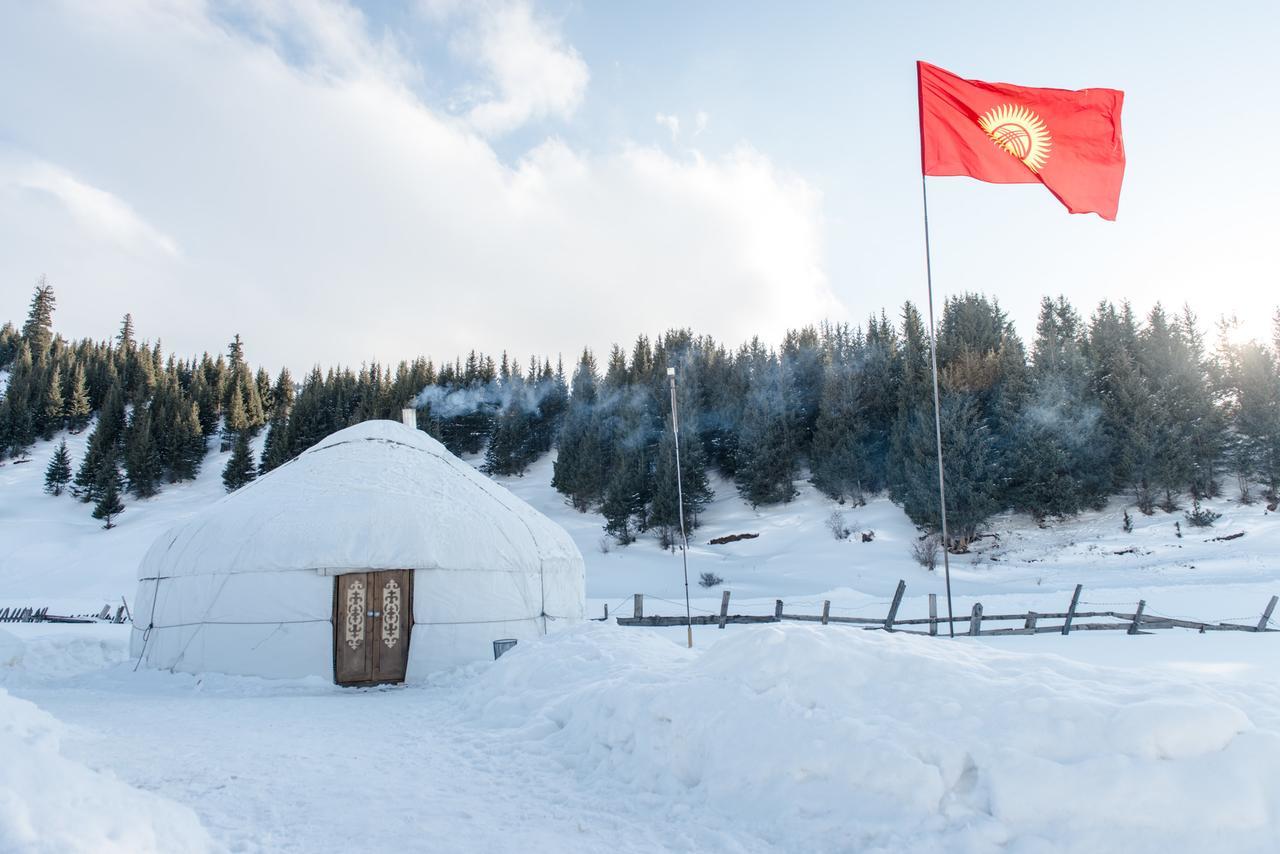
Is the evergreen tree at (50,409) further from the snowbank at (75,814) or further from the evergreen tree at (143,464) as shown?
the snowbank at (75,814)

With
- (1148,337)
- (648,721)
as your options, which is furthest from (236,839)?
(1148,337)

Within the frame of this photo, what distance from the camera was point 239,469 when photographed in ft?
125

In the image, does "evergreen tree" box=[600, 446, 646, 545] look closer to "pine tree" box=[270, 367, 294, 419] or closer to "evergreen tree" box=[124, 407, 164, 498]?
"evergreen tree" box=[124, 407, 164, 498]

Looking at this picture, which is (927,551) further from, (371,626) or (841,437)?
(371,626)

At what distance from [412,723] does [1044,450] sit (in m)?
25.3

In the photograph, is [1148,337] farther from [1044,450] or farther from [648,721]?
[648,721]

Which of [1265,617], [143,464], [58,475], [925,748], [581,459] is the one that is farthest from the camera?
[58,475]

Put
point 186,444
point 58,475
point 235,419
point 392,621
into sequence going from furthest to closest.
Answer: point 235,419 < point 186,444 < point 58,475 < point 392,621

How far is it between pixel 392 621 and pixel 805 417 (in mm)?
28579

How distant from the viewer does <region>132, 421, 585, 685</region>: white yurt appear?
31.2ft

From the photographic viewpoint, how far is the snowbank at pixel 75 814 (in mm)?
2523

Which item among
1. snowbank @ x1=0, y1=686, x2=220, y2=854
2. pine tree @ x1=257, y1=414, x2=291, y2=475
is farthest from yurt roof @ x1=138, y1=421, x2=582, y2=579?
pine tree @ x1=257, y1=414, x2=291, y2=475

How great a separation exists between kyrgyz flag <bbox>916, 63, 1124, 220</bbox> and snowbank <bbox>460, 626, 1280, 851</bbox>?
17.6 ft

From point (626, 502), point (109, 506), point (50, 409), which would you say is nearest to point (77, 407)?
point (50, 409)
